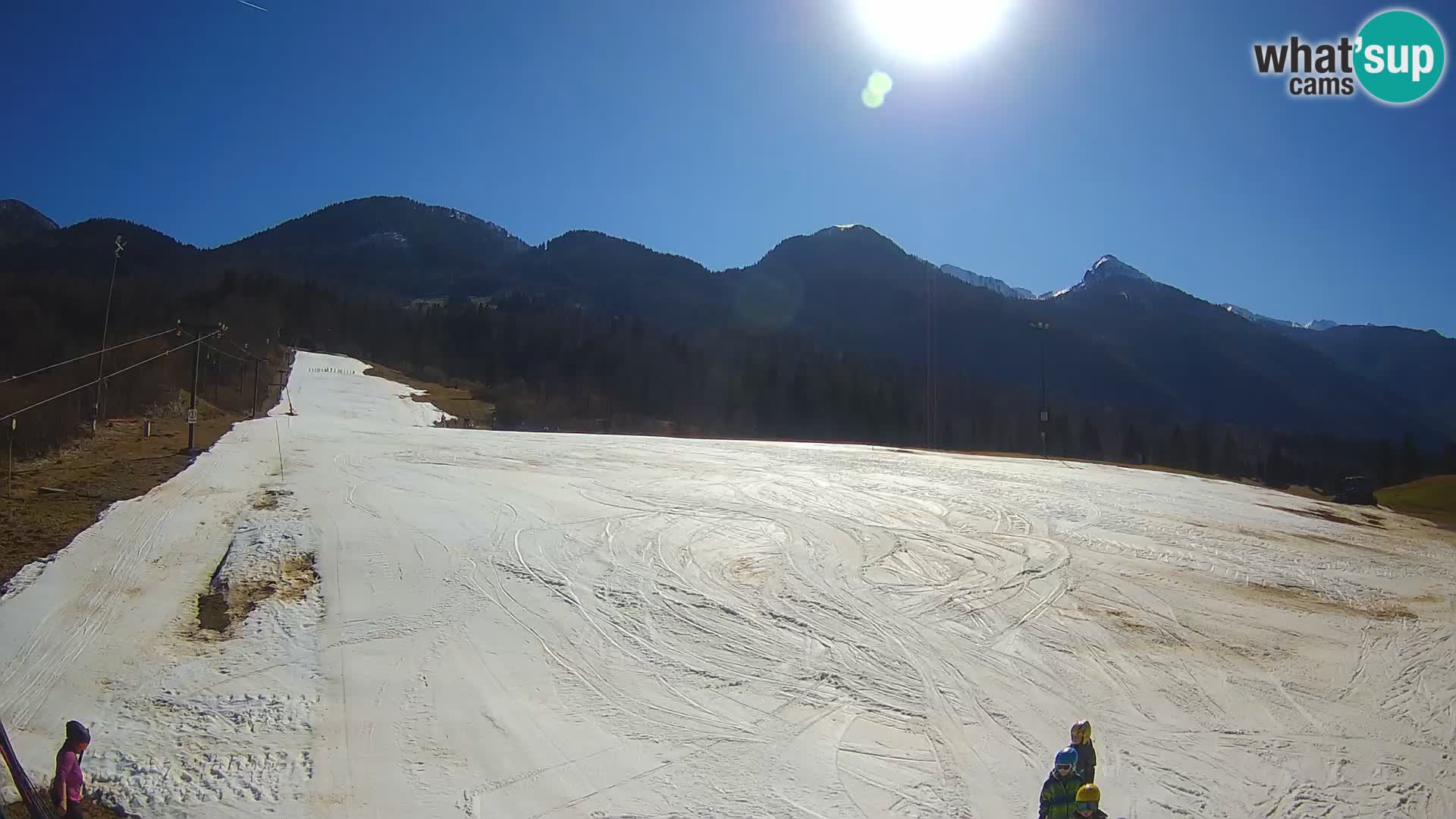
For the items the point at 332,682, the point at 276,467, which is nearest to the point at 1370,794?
the point at 332,682

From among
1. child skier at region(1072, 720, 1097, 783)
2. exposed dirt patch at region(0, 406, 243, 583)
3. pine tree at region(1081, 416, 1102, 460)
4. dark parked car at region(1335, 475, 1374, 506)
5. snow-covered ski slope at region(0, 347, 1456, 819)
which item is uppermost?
pine tree at region(1081, 416, 1102, 460)

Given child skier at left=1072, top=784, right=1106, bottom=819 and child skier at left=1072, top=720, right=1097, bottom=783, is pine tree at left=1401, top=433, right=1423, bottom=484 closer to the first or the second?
child skier at left=1072, top=720, right=1097, bottom=783

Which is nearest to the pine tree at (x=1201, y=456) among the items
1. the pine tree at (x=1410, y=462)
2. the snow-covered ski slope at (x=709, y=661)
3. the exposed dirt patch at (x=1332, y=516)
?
the pine tree at (x=1410, y=462)

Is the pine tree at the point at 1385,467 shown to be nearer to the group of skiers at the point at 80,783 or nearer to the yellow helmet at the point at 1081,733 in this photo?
the yellow helmet at the point at 1081,733

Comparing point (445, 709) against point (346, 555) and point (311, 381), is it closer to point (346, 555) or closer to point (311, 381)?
point (346, 555)

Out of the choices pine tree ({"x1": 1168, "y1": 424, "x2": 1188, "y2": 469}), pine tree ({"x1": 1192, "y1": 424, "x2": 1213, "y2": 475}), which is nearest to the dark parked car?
pine tree ({"x1": 1168, "y1": 424, "x2": 1188, "y2": 469})

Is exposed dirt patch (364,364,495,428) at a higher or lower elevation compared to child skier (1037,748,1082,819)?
higher
